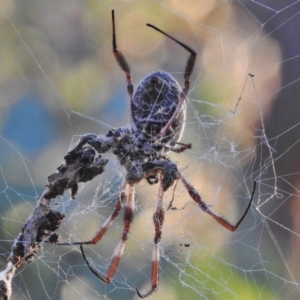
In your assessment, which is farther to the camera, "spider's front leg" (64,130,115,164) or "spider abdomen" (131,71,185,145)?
"spider abdomen" (131,71,185,145)

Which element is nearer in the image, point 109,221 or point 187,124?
point 109,221

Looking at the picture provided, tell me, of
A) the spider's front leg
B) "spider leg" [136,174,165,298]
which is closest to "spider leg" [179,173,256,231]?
"spider leg" [136,174,165,298]

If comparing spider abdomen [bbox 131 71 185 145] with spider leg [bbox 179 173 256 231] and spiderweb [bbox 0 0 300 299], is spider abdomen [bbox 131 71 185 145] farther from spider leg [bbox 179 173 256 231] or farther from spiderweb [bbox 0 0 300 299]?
spiderweb [bbox 0 0 300 299]

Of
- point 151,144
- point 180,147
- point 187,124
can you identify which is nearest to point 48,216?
point 151,144

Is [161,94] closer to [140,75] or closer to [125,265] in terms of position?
[125,265]

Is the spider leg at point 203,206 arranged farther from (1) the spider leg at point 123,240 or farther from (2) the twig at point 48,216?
(2) the twig at point 48,216

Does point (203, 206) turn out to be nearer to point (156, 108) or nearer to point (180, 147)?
point (180, 147)

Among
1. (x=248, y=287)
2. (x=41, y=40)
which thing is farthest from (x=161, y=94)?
(x=41, y=40)
